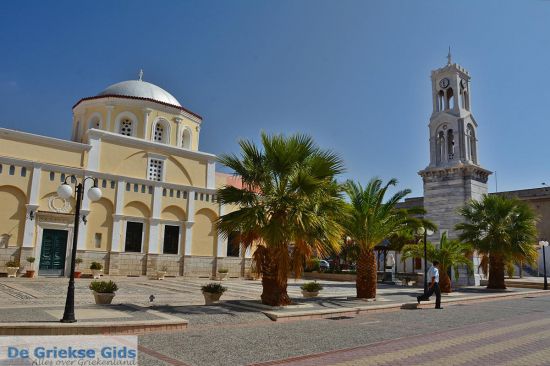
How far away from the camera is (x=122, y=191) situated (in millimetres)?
29281

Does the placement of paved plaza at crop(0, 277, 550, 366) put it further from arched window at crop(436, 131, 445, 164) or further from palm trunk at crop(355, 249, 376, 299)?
arched window at crop(436, 131, 445, 164)

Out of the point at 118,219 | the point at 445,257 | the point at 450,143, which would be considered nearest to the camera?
the point at 445,257

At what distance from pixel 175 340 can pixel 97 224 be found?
21.5 m

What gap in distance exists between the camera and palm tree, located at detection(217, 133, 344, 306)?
13.1 m

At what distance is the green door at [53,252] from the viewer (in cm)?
2611

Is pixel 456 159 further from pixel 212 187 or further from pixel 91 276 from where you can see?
pixel 91 276

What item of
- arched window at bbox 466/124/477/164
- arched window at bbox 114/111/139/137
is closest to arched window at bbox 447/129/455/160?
arched window at bbox 466/124/477/164

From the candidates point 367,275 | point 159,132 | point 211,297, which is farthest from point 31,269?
point 367,275

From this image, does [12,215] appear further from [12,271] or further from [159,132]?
[159,132]

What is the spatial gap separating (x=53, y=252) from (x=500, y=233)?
26.9 meters

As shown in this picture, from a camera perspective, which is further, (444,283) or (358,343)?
(444,283)

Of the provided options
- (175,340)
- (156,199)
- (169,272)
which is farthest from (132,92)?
(175,340)

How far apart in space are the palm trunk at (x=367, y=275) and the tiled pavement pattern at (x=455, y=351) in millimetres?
6034

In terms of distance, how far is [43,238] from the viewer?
26141 mm
